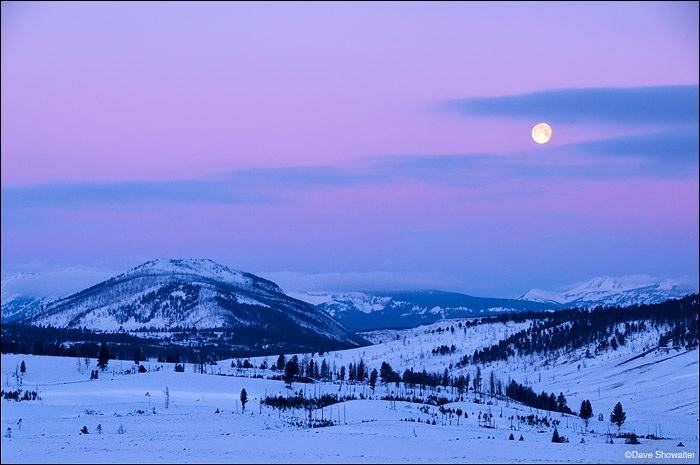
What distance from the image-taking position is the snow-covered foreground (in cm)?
6919

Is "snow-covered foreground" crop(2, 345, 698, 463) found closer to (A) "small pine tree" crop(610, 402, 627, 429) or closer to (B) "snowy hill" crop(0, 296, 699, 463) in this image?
(B) "snowy hill" crop(0, 296, 699, 463)

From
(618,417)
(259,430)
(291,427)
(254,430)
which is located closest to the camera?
(259,430)

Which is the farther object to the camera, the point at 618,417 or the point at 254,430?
the point at 618,417

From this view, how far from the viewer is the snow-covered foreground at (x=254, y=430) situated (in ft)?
227

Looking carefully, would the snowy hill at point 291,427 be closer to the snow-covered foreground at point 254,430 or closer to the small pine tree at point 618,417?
the snow-covered foreground at point 254,430

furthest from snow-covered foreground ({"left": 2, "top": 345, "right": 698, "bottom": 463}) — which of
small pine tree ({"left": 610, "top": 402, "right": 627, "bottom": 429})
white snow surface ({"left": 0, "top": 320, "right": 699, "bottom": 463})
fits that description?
small pine tree ({"left": 610, "top": 402, "right": 627, "bottom": 429})

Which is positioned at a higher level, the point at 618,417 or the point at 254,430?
the point at 254,430

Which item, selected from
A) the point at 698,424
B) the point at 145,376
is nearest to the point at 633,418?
the point at 698,424

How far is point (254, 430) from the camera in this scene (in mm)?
99188

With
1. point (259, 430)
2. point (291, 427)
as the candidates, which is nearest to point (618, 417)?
point (291, 427)

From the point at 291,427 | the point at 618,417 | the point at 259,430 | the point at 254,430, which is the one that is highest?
the point at 259,430

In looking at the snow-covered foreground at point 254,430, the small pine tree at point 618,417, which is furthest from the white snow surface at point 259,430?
the small pine tree at point 618,417

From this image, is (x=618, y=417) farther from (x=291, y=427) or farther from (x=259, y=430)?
(x=259, y=430)

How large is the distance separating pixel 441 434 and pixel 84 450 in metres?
40.7
